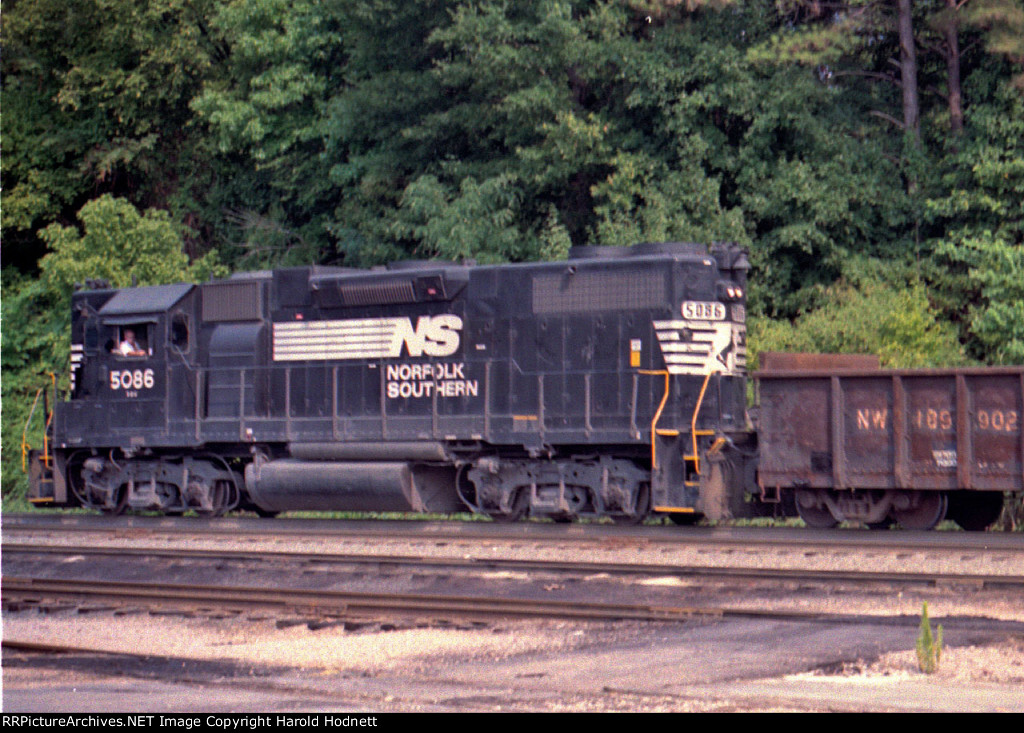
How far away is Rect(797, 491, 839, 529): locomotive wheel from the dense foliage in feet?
18.1

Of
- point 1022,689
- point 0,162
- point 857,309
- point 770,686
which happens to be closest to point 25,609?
point 770,686

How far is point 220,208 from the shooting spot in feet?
114

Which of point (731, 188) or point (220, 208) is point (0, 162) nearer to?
point (220, 208)

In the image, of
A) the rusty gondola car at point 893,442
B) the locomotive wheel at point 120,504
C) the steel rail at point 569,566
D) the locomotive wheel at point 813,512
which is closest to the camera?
the steel rail at point 569,566

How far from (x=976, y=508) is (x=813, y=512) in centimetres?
206

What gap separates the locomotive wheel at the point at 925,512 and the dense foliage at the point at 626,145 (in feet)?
18.2

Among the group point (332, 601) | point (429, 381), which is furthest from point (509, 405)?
point (332, 601)

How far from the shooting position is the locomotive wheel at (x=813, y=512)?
1608 centimetres

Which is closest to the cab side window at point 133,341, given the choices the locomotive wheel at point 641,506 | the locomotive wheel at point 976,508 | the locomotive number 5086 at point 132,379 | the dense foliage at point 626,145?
the locomotive number 5086 at point 132,379

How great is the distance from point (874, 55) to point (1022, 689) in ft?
75.0

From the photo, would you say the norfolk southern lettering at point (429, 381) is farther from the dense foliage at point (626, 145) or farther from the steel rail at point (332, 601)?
the dense foliage at point (626, 145)

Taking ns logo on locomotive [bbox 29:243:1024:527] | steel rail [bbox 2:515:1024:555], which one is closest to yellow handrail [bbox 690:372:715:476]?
ns logo on locomotive [bbox 29:243:1024:527]

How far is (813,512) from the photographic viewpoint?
53.3 ft

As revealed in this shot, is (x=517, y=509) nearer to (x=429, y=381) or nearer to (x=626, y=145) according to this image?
(x=429, y=381)
